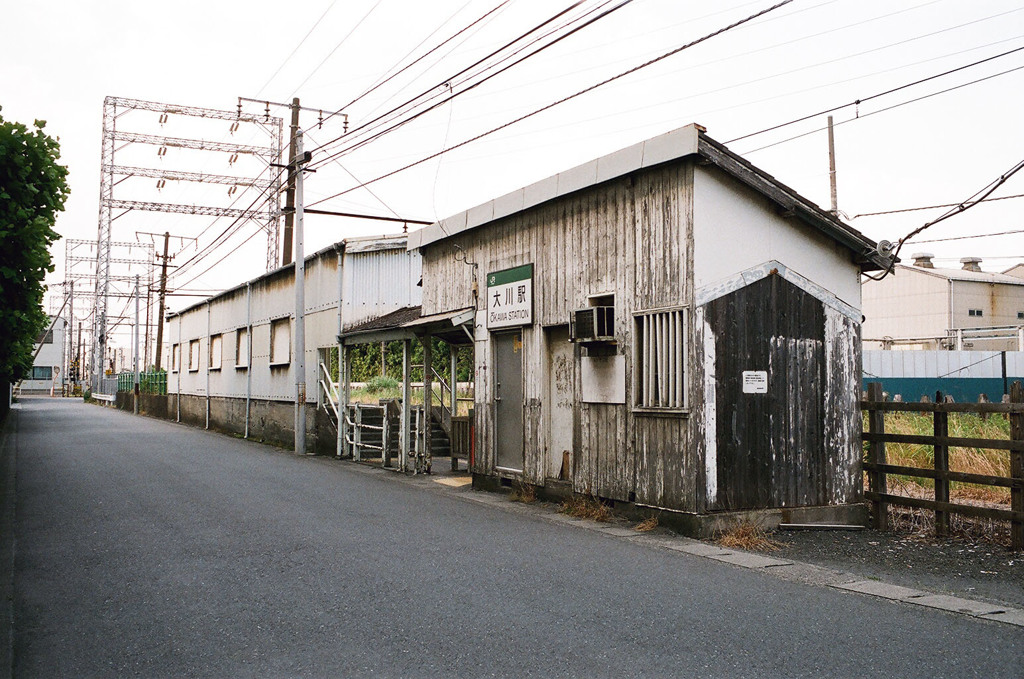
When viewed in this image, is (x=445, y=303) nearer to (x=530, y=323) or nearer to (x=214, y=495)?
(x=530, y=323)

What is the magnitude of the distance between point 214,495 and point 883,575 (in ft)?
29.4

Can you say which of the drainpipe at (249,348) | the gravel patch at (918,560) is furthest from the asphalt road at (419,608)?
the drainpipe at (249,348)

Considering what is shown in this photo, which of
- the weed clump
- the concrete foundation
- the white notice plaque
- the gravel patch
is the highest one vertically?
the white notice plaque

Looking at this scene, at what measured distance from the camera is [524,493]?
39.0 ft

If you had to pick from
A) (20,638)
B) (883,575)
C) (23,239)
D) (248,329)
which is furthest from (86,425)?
(883,575)

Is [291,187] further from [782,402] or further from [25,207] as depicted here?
[782,402]

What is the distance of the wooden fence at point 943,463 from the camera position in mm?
7914

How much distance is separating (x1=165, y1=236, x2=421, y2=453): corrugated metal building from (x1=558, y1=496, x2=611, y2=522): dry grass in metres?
10.3

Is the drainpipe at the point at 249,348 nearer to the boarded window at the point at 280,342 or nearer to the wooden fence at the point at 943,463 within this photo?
the boarded window at the point at 280,342

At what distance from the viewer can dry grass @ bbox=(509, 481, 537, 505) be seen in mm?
11766

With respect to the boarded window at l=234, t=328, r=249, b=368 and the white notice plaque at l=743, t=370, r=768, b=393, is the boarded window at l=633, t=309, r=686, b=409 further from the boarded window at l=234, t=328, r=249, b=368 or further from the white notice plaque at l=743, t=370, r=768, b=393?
the boarded window at l=234, t=328, r=249, b=368

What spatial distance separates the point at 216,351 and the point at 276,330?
8.63 metres

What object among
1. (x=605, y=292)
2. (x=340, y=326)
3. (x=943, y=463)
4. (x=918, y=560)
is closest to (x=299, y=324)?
(x=340, y=326)

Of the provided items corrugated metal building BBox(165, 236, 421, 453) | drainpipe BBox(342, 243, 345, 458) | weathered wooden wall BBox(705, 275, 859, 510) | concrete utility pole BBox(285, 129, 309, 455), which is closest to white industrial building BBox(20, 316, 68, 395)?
corrugated metal building BBox(165, 236, 421, 453)
